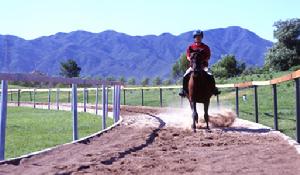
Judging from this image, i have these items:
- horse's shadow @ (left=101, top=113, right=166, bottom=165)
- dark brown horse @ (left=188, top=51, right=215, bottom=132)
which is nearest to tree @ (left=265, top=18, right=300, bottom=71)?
dark brown horse @ (left=188, top=51, right=215, bottom=132)

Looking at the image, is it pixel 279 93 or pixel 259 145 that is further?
pixel 279 93

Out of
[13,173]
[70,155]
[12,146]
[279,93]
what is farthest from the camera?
[279,93]

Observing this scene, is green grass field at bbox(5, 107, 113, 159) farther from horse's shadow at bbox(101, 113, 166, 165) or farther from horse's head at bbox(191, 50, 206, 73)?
horse's head at bbox(191, 50, 206, 73)

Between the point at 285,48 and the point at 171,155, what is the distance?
235 ft

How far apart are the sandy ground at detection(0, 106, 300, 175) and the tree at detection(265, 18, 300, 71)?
63441mm

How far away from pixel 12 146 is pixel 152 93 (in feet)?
103

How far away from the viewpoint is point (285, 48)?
78000 millimetres

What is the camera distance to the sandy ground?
7410 millimetres

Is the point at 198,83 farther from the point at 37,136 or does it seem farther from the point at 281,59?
the point at 281,59

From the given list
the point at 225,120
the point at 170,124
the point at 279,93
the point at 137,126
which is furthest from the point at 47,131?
the point at 279,93

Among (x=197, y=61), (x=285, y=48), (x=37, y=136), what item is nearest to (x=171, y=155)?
(x=197, y=61)

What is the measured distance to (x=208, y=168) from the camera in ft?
24.6

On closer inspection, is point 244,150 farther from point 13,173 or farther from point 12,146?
point 12,146

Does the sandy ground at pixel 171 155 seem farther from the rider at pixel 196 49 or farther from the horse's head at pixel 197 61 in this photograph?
the rider at pixel 196 49
